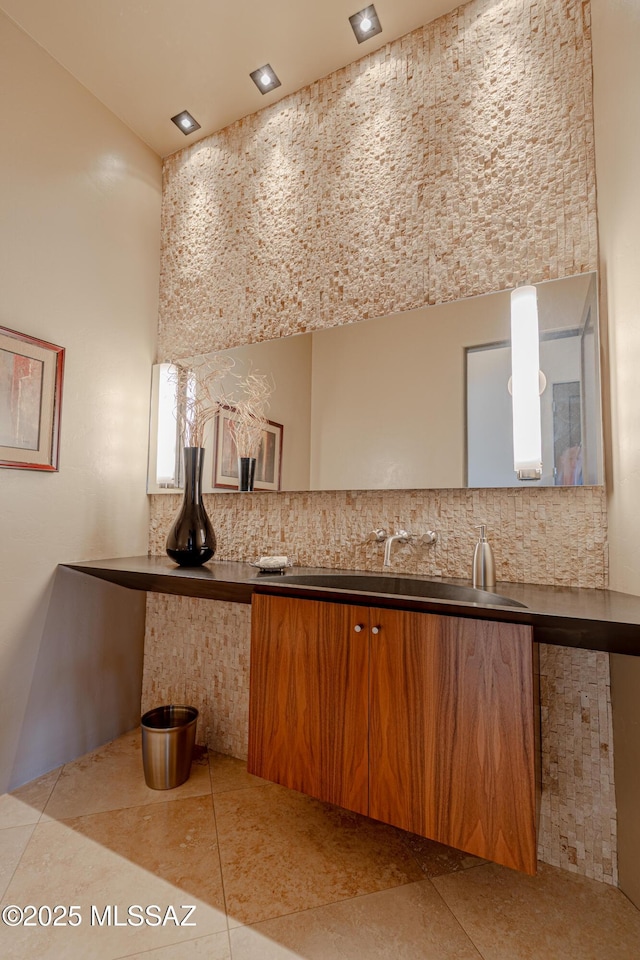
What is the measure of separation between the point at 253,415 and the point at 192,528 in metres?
0.56

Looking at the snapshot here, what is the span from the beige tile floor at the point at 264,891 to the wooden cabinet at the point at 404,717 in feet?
0.87

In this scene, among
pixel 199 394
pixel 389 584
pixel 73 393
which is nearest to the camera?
pixel 389 584

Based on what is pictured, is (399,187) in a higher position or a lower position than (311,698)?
higher

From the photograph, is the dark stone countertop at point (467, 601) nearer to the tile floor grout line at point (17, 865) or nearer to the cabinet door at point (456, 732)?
the cabinet door at point (456, 732)

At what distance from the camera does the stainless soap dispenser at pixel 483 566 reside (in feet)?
4.76

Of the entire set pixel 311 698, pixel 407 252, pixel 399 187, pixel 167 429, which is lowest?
pixel 311 698

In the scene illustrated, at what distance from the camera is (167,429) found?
2354 mm

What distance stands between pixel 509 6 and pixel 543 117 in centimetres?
50

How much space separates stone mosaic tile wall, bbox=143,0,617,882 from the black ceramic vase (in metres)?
0.09

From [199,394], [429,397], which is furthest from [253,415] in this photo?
[429,397]

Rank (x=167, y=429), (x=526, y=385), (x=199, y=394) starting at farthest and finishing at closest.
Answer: (x=167, y=429), (x=199, y=394), (x=526, y=385)

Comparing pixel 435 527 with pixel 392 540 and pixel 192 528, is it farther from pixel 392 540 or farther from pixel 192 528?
pixel 192 528

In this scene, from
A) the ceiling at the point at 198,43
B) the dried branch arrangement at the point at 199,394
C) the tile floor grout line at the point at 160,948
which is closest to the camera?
the tile floor grout line at the point at 160,948

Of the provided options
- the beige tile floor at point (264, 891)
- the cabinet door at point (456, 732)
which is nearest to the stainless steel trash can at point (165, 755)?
the beige tile floor at point (264, 891)
